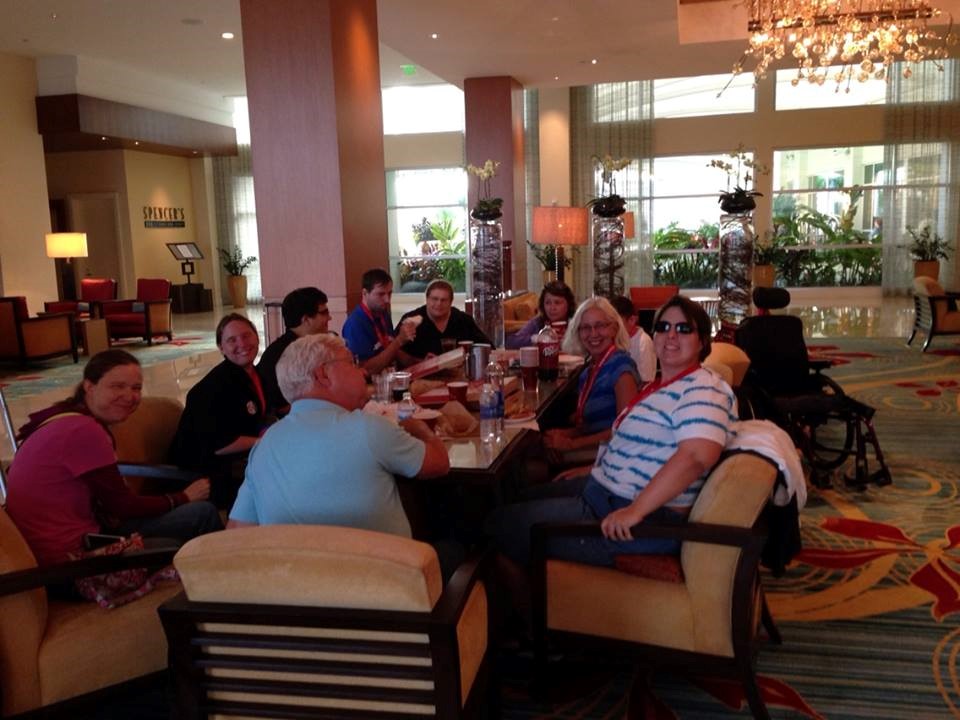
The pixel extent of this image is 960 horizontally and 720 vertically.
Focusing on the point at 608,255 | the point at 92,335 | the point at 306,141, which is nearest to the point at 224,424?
the point at 306,141

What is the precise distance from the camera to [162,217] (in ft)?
55.7

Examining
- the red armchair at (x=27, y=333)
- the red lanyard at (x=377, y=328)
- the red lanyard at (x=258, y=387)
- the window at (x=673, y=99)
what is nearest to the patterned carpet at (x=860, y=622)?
the red lanyard at (x=258, y=387)

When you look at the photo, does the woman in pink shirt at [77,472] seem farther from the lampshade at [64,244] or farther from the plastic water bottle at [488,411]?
the lampshade at [64,244]

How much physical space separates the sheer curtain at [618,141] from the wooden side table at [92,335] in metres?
9.34

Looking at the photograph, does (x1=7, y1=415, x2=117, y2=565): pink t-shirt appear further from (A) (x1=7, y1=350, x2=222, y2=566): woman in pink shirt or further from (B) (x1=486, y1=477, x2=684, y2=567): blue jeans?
(B) (x1=486, y1=477, x2=684, y2=567): blue jeans

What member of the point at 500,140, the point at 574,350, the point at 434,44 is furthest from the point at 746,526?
the point at 500,140

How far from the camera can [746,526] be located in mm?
2143

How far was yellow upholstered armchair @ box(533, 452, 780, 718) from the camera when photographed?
7.03ft

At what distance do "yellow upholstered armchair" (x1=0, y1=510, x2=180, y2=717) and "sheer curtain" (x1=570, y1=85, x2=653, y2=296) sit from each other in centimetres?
1500

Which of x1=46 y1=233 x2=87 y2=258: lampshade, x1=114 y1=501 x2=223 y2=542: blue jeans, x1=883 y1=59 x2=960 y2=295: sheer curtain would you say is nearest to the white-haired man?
x1=114 y1=501 x2=223 y2=542: blue jeans

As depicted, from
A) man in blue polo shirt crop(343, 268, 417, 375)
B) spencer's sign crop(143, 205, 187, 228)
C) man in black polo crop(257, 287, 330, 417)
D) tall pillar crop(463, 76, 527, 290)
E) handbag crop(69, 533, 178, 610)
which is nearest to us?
handbag crop(69, 533, 178, 610)

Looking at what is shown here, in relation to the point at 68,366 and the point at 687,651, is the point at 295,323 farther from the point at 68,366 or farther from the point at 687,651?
the point at 68,366

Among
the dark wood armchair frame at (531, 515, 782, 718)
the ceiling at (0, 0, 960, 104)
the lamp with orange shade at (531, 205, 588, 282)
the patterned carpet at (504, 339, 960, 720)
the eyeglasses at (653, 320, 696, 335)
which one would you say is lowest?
the patterned carpet at (504, 339, 960, 720)

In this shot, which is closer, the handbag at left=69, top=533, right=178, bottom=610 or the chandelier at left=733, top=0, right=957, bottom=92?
the handbag at left=69, top=533, right=178, bottom=610
